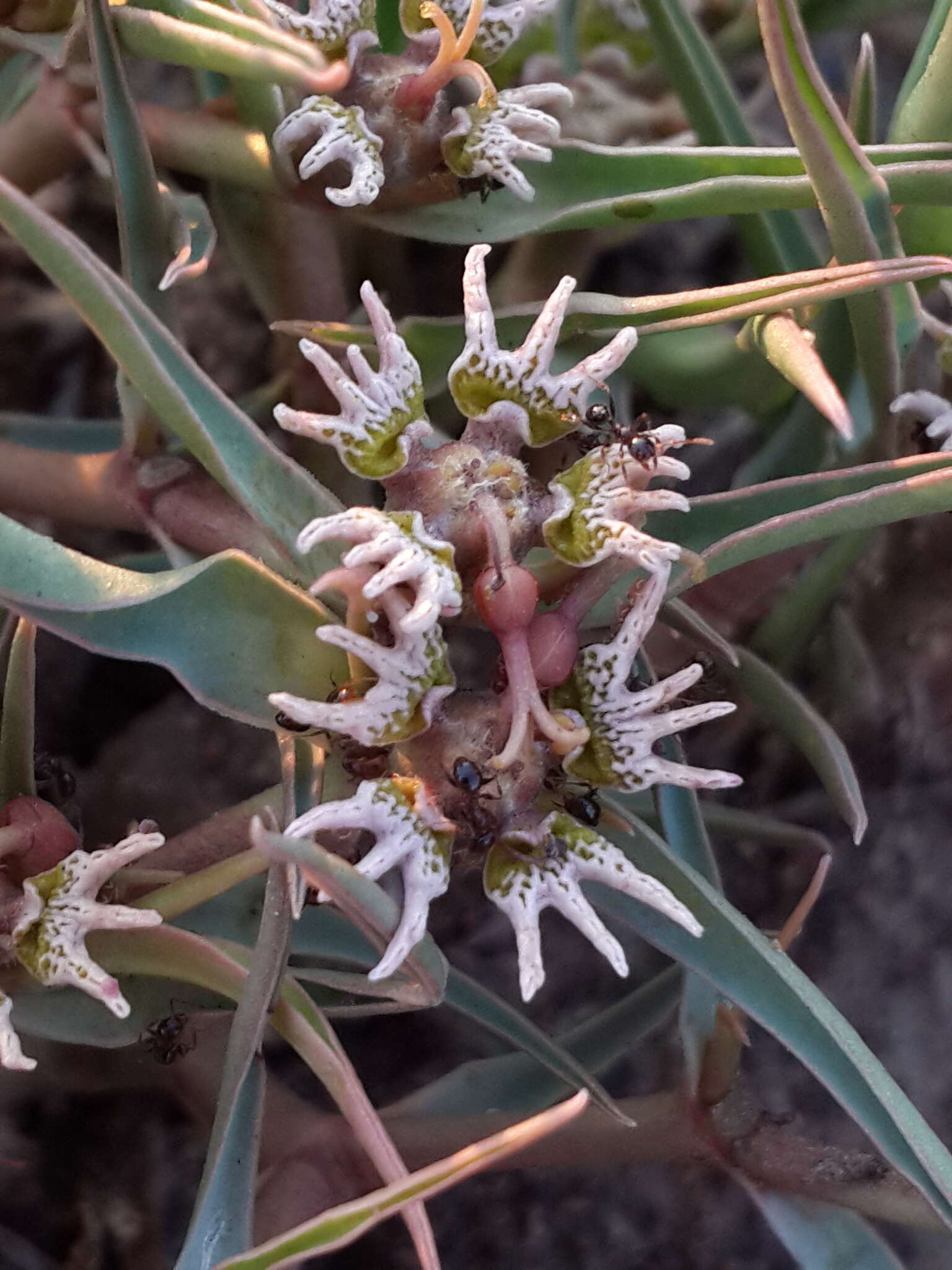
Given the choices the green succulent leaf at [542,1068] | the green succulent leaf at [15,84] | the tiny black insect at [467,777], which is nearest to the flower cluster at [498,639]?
the tiny black insect at [467,777]

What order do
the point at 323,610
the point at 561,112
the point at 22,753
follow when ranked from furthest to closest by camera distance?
1. the point at 561,112
2. the point at 22,753
3. the point at 323,610

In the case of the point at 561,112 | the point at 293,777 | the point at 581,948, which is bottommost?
the point at 581,948

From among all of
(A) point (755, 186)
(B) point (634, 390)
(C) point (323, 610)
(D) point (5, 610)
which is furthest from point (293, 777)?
(B) point (634, 390)

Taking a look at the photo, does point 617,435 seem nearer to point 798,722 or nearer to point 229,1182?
point 798,722

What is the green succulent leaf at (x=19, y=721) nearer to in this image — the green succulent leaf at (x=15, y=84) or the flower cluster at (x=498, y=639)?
the flower cluster at (x=498, y=639)

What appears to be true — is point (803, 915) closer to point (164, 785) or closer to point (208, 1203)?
point (208, 1203)

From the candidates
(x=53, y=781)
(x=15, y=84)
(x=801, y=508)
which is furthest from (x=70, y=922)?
(x=15, y=84)
